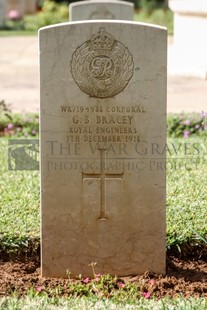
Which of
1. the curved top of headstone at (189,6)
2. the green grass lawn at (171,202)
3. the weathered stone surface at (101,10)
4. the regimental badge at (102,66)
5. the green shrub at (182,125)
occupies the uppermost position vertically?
the curved top of headstone at (189,6)

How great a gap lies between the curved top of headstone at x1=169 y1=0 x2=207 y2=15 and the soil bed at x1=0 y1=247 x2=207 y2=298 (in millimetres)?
7478

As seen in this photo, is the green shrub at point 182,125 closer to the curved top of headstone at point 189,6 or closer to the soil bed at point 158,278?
the soil bed at point 158,278

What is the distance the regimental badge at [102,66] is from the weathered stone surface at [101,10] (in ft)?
22.7

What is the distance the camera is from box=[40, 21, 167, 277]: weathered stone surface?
396 centimetres

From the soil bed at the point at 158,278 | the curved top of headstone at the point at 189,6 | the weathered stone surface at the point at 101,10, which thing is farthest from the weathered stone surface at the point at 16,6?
the soil bed at the point at 158,278

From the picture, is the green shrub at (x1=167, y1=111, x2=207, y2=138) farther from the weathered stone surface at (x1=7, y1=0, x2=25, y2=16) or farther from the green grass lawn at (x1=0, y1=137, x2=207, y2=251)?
the weathered stone surface at (x1=7, y1=0, x2=25, y2=16)

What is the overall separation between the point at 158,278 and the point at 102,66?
3.97 feet

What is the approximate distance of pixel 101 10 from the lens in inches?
430

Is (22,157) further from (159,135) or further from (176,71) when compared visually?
(176,71)

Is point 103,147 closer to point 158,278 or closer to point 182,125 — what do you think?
point 158,278

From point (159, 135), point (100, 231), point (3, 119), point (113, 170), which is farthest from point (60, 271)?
point (3, 119)

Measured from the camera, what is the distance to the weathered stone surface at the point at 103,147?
3.96 meters

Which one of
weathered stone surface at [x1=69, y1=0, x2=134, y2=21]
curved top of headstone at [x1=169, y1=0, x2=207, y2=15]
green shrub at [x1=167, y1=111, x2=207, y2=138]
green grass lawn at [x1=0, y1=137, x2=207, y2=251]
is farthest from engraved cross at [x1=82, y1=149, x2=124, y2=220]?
curved top of headstone at [x1=169, y1=0, x2=207, y2=15]

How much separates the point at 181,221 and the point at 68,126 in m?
1.12
